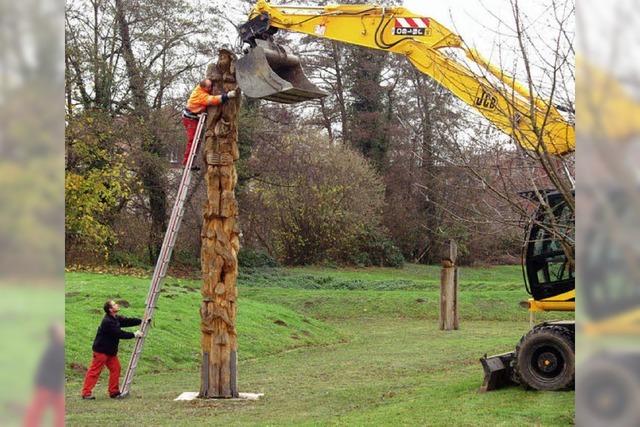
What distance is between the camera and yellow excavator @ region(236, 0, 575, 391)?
1143 cm

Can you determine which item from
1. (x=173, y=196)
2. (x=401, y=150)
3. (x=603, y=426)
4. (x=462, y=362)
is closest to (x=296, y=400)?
(x=462, y=362)

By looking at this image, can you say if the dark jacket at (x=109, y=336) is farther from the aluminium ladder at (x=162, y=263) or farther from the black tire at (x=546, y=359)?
the black tire at (x=546, y=359)

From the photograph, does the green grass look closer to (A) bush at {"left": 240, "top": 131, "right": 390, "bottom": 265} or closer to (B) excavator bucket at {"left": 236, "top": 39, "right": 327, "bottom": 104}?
(B) excavator bucket at {"left": 236, "top": 39, "right": 327, "bottom": 104}

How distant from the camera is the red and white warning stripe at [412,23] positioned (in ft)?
43.6

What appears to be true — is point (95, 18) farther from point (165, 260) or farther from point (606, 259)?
point (606, 259)

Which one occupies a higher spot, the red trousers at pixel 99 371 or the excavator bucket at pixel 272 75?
the excavator bucket at pixel 272 75

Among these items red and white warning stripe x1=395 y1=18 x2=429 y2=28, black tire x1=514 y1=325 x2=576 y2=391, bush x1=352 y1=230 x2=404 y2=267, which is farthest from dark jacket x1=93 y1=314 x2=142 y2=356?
bush x1=352 y1=230 x2=404 y2=267

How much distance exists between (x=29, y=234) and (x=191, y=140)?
11113 millimetres

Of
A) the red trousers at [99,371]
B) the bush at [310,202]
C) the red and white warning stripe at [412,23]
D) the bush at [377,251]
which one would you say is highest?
the red and white warning stripe at [412,23]

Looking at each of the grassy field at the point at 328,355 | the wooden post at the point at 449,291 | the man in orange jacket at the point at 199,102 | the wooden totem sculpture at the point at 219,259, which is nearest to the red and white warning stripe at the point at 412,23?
the wooden totem sculpture at the point at 219,259

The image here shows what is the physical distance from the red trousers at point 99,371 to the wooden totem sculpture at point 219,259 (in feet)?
3.66

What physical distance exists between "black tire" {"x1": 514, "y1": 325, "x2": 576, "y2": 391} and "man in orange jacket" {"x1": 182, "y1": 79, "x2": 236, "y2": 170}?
4873mm

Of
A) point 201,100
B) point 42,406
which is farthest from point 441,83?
point 42,406

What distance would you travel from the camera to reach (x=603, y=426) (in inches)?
62.9
